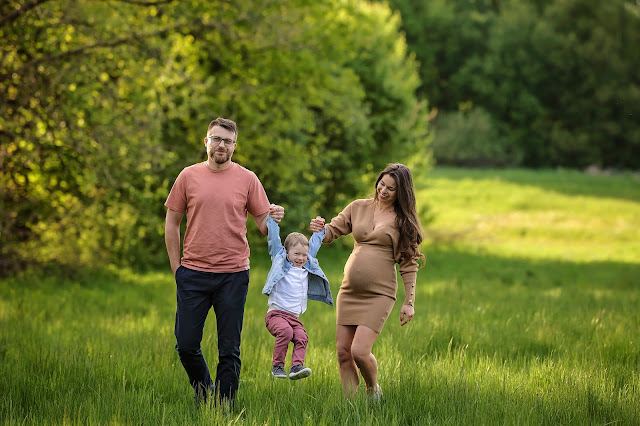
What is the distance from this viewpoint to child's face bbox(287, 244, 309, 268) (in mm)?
5340

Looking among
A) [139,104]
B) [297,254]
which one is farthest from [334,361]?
[139,104]

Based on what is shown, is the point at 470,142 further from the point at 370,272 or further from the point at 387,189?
the point at 370,272

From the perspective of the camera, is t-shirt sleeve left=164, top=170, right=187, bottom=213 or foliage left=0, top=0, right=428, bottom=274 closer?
t-shirt sleeve left=164, top=170, right=187, bottom=213

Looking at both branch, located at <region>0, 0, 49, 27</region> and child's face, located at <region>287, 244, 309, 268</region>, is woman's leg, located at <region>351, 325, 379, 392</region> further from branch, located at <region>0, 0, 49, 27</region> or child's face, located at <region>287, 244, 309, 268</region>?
branch, located at <region>0, 0, 49, 27</region>

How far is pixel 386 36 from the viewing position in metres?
22.9

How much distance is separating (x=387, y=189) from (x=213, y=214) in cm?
129

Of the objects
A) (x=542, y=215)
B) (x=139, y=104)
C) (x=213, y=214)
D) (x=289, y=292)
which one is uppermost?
(x=139, y=104)

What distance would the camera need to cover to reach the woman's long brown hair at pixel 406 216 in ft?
18.0

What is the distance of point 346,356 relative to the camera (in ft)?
18.3

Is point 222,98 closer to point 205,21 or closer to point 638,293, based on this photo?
point 205,21

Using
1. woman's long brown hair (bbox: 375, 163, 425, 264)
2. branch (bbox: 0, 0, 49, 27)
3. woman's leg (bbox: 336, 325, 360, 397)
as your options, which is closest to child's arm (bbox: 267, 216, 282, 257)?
woman's leg (bbox: 336, 325, 360, 397)

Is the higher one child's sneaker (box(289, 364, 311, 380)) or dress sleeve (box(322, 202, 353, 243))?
dress sleeve (box(322, 202, 353, 243))

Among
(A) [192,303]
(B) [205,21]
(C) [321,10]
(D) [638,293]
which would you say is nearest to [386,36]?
(C) [321,10]

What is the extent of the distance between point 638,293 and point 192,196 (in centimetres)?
1119
